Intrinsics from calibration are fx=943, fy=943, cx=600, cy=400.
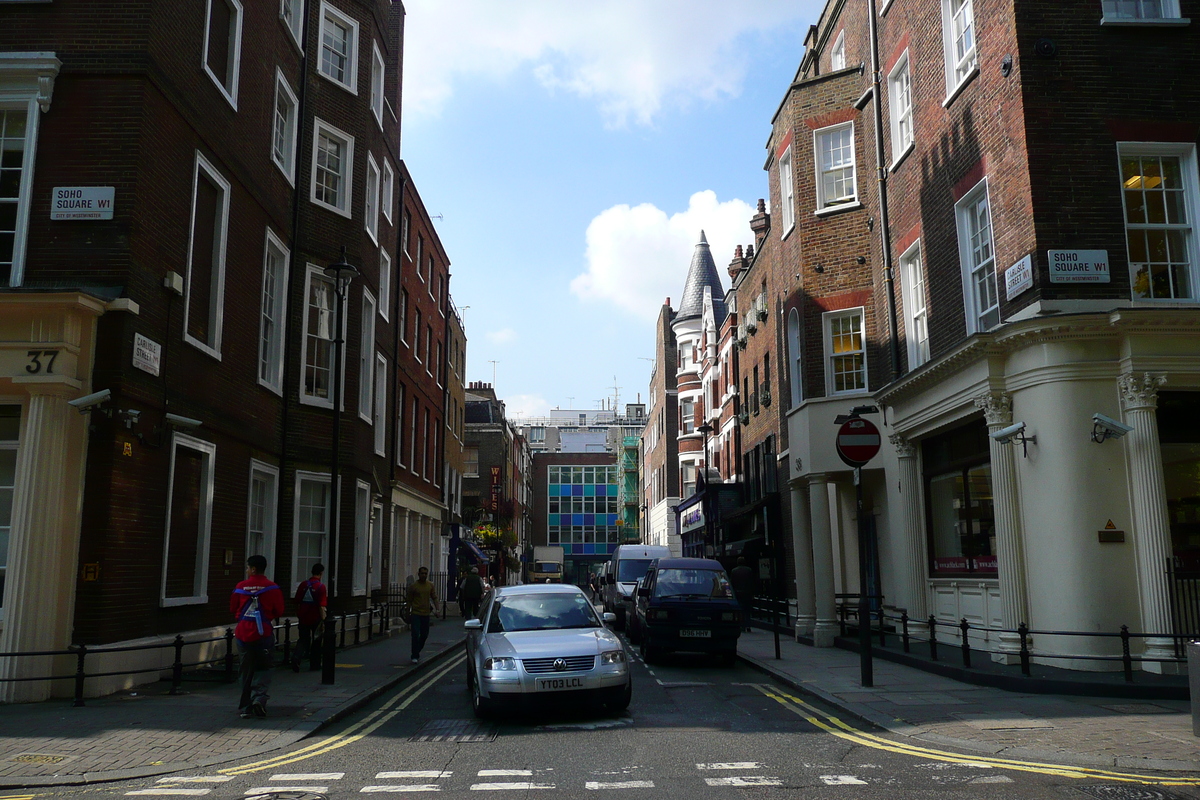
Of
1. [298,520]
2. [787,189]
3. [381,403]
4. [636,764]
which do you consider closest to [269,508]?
[298,520]

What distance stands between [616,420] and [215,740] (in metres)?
109

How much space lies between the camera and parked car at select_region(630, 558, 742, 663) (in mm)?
16703

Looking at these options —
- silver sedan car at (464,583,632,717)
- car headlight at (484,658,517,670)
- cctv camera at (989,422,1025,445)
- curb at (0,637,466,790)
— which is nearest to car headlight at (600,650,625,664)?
silver sedan car at (464,583,632,717)

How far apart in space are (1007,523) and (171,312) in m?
12.5

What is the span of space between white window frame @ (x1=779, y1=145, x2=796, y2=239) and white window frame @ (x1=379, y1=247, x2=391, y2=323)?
1134cm

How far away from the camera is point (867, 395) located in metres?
19.8

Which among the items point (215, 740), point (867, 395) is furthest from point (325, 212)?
point (215, 740)

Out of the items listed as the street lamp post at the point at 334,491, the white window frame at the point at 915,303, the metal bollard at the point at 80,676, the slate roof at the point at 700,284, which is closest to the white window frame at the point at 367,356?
the street lamp post at the point at 334,491

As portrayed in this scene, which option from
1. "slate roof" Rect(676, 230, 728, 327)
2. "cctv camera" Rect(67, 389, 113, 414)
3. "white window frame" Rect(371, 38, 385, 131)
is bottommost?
"cctv camera" Rect(67, 389, 113, 414)

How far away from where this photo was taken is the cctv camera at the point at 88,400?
11656 mm

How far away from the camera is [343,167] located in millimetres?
22109

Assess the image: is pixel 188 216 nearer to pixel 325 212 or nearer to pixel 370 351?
pixel 325 212

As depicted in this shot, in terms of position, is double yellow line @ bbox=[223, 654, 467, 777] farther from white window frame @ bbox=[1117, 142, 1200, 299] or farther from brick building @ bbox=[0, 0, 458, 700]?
white window frame @ bbox=[1117, 142, 1200, 299]

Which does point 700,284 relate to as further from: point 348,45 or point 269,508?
point 269,508
